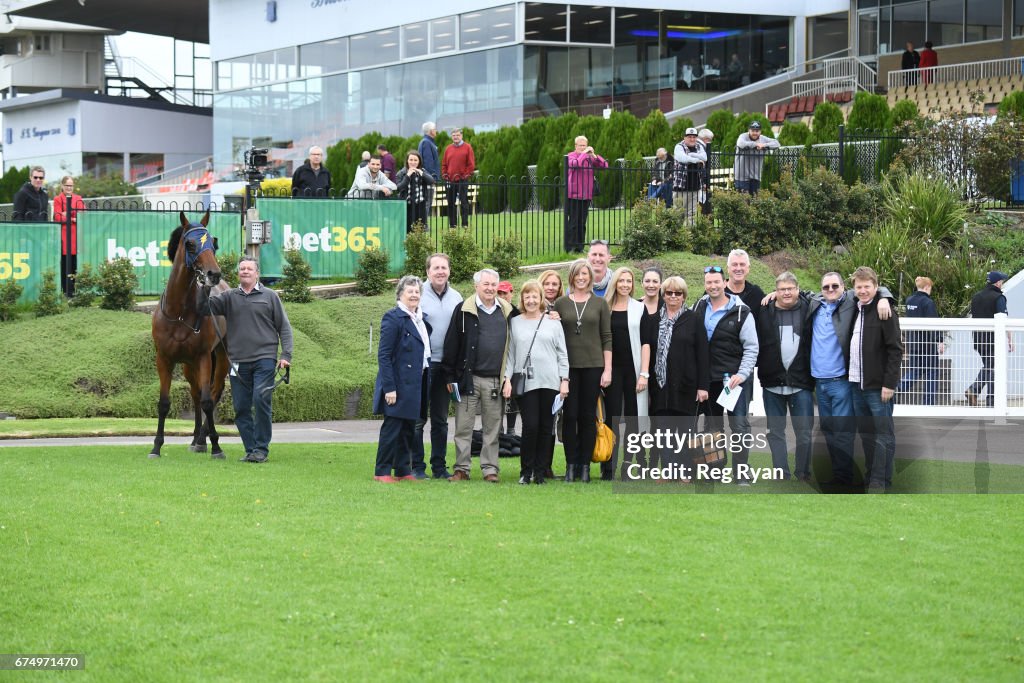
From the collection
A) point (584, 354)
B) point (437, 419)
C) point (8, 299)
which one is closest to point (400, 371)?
point (437, 419)

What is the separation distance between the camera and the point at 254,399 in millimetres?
13102

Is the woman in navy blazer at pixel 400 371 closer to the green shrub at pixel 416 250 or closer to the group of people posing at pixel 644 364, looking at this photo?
the group of people posing at pixel 644 364

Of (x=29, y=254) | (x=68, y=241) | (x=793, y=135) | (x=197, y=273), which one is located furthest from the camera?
(x=793, y=135)

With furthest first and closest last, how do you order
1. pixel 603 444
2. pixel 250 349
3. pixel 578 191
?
pixel 578 191, pixel 250 349, pixel 603 444

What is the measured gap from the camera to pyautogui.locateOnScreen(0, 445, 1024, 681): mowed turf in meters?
6.43

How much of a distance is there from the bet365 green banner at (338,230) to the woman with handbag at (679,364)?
11429 mm

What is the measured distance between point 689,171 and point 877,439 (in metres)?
14.0

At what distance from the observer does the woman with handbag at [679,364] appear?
37.2 feet

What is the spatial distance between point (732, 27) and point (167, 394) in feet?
109

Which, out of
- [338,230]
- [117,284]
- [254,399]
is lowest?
[254,399]

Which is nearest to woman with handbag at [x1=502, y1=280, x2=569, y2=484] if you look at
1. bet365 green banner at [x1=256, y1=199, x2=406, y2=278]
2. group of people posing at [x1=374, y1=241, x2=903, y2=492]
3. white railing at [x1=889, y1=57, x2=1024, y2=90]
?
group of people posing at [x1=374, y1=241, x2=903, y2=492]

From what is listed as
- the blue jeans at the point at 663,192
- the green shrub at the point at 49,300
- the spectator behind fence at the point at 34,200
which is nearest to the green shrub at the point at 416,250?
the blue jeans at the point at 663,192

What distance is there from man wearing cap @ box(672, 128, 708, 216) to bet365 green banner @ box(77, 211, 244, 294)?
27.1 feet

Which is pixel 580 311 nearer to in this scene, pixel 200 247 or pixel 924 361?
pixel 200 247
